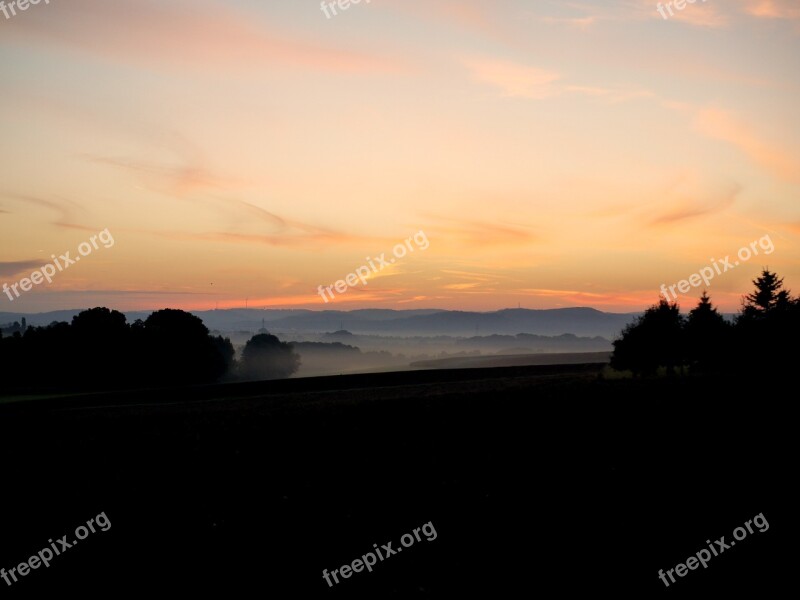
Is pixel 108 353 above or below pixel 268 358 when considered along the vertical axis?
above

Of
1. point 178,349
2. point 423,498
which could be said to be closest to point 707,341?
point 423,498

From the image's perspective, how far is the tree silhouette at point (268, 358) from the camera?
118 m

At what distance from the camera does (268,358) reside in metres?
121

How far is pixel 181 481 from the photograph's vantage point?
75.7ft

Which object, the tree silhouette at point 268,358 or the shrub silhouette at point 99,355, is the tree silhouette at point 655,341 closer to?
the shrub silhouette at point 99,355

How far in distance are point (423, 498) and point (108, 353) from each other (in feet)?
220

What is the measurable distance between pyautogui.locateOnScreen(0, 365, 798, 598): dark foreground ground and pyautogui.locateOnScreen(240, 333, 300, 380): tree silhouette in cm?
8296

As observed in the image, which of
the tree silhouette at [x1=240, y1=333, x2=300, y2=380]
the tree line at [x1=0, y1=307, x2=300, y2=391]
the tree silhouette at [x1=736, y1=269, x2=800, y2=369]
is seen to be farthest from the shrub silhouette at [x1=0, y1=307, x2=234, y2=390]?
the tree silhouette at [x1=736, y1=269, x2=800, y2=369]

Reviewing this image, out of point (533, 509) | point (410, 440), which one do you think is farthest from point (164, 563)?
point (410, 440)

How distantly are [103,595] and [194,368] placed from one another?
73.2m

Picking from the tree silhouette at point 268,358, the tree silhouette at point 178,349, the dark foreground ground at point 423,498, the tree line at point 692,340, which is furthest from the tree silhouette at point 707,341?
the tree silhouette at point 268,358

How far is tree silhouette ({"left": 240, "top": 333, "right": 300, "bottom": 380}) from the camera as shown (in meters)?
118

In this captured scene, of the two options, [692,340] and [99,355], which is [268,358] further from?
[692,340]

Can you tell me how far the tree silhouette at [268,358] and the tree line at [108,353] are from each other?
27380 millimetres
